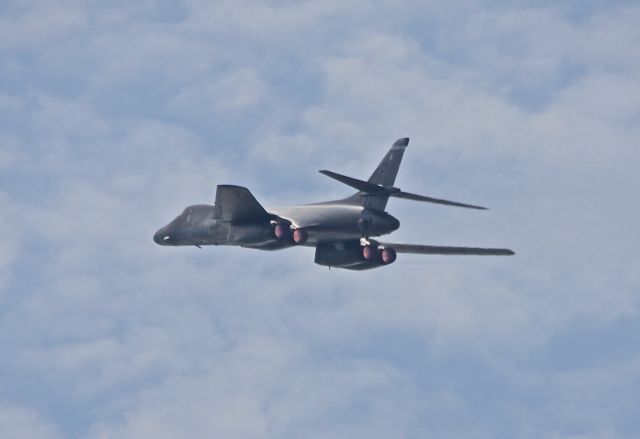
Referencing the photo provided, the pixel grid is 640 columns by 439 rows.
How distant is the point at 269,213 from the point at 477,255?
34.3 feet

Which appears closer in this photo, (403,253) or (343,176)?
(343,176)

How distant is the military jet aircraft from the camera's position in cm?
7538

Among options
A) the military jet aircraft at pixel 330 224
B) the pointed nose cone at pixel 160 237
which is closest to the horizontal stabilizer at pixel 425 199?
the military jet aircraft at pixel 330 224

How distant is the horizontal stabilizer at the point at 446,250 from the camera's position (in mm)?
80588

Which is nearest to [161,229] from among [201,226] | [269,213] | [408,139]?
[201,226]

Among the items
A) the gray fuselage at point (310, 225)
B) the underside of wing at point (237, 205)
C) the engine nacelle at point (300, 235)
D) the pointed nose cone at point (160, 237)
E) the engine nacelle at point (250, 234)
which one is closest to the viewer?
the gray fuselage at point (310, 225)

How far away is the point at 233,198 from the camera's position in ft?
251

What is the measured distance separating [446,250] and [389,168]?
251 inches

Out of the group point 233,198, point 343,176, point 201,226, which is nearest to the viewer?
point 343,176

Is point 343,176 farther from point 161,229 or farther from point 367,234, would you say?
point 161,229

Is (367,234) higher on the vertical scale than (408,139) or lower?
lower

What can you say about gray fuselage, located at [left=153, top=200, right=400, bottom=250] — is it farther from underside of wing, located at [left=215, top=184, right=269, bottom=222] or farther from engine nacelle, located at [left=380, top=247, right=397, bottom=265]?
engine nacelle, located at [left=380, top=247, right=397, bottom=265]

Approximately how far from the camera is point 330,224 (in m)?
76.6

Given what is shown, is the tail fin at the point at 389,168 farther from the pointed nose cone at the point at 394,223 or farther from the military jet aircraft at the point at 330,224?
the pointed nose cone at the point at 394,223
